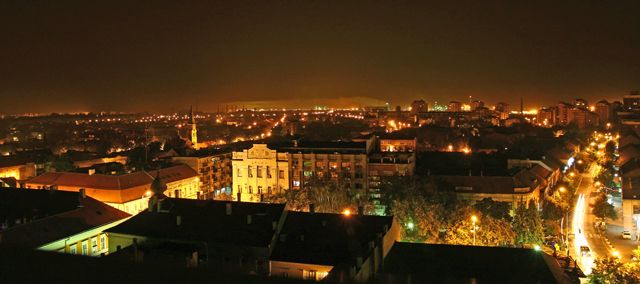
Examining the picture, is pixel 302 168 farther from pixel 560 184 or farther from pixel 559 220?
pixel 560 184

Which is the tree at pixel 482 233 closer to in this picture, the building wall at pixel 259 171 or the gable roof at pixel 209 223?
the gable roof at pixel 209 223

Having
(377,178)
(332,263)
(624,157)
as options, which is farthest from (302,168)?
(624,157)

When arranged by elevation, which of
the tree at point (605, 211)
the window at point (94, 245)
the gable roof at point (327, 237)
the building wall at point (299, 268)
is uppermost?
the gable roof at point (327, 237)

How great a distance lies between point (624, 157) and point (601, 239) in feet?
102

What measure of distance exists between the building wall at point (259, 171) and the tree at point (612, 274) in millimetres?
29344

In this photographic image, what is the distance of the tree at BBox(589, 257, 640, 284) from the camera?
18.7 m

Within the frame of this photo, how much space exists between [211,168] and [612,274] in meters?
41.8

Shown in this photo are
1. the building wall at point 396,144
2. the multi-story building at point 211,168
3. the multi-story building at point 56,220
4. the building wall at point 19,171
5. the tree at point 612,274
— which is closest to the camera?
the tree at point 612,274

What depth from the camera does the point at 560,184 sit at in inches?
2021

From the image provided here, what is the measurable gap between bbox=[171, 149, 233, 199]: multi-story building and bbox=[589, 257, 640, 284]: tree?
36266 mm

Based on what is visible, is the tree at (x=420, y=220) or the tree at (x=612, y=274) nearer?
the tree at (x=612, y=274)

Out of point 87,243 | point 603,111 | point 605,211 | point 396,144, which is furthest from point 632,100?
point 87,243

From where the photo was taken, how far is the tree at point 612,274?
1868cm

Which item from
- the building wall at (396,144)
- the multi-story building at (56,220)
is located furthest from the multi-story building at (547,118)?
the multi-story building at (56,220)
